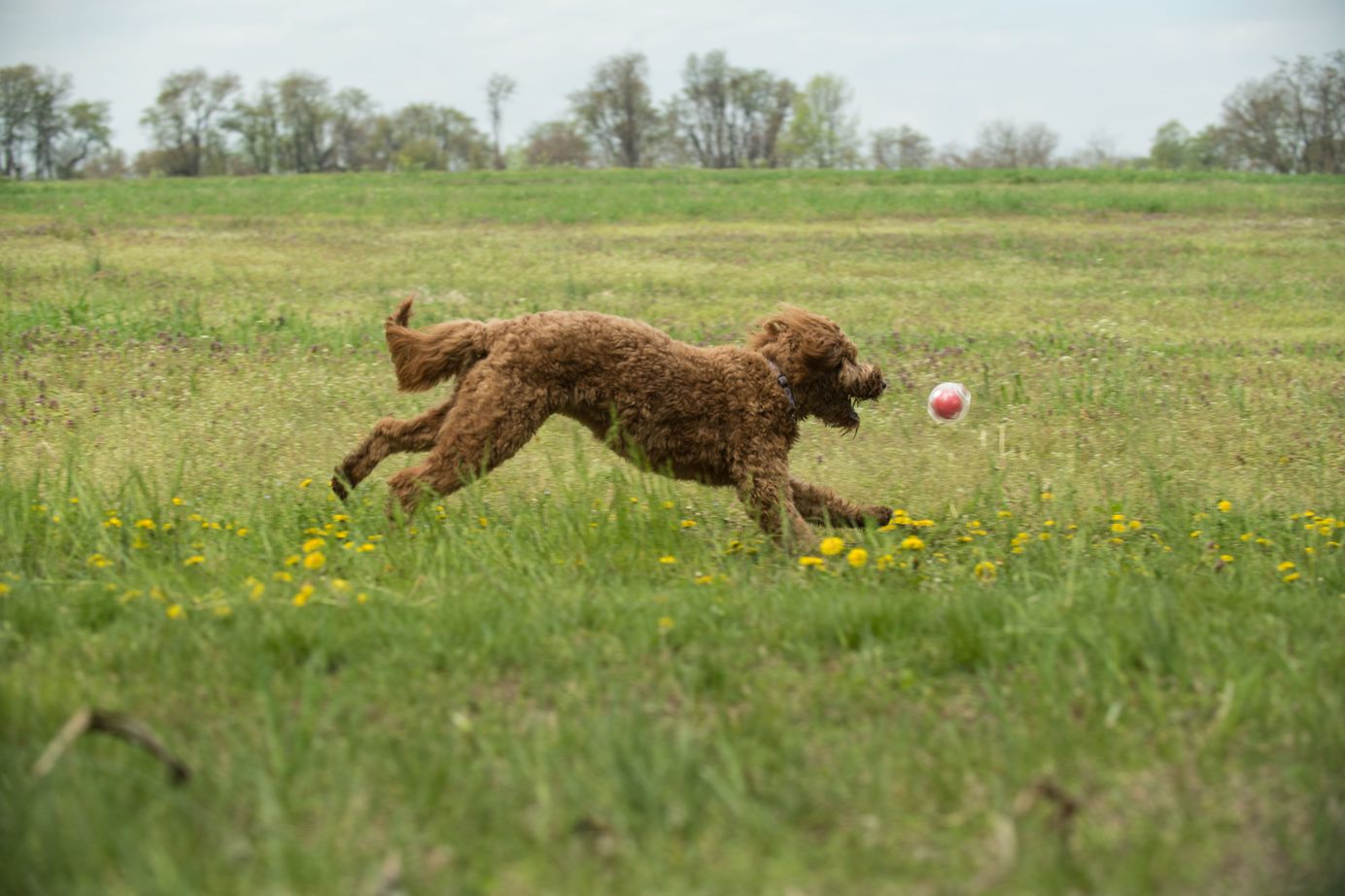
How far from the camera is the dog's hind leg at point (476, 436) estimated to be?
4.99 metres

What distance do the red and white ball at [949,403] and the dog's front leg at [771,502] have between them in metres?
2.03

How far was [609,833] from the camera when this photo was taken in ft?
8.84

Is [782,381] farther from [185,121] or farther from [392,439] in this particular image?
[185,121]

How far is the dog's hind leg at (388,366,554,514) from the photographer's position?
4.99 meters

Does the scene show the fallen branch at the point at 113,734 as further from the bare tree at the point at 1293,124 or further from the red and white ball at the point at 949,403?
the bare tree at the point at 1293,124

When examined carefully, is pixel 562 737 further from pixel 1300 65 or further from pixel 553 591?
pixel 1300 65

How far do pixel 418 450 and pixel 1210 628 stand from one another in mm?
3413

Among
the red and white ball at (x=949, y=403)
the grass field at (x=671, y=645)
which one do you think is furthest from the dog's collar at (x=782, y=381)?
the red and white ball at (x=949, y=403)

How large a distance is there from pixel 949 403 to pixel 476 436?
10.3 ft

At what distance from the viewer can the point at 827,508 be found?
544 cm

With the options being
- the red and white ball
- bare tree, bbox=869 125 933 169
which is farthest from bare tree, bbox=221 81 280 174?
the red and white ball

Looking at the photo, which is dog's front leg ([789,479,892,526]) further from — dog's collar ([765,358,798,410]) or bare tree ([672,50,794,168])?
bare tree ([672,50,794,168])

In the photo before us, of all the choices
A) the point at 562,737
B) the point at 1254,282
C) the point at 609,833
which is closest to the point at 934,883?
the point at 609,833

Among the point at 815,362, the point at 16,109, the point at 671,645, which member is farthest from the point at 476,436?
the point at 16,109
